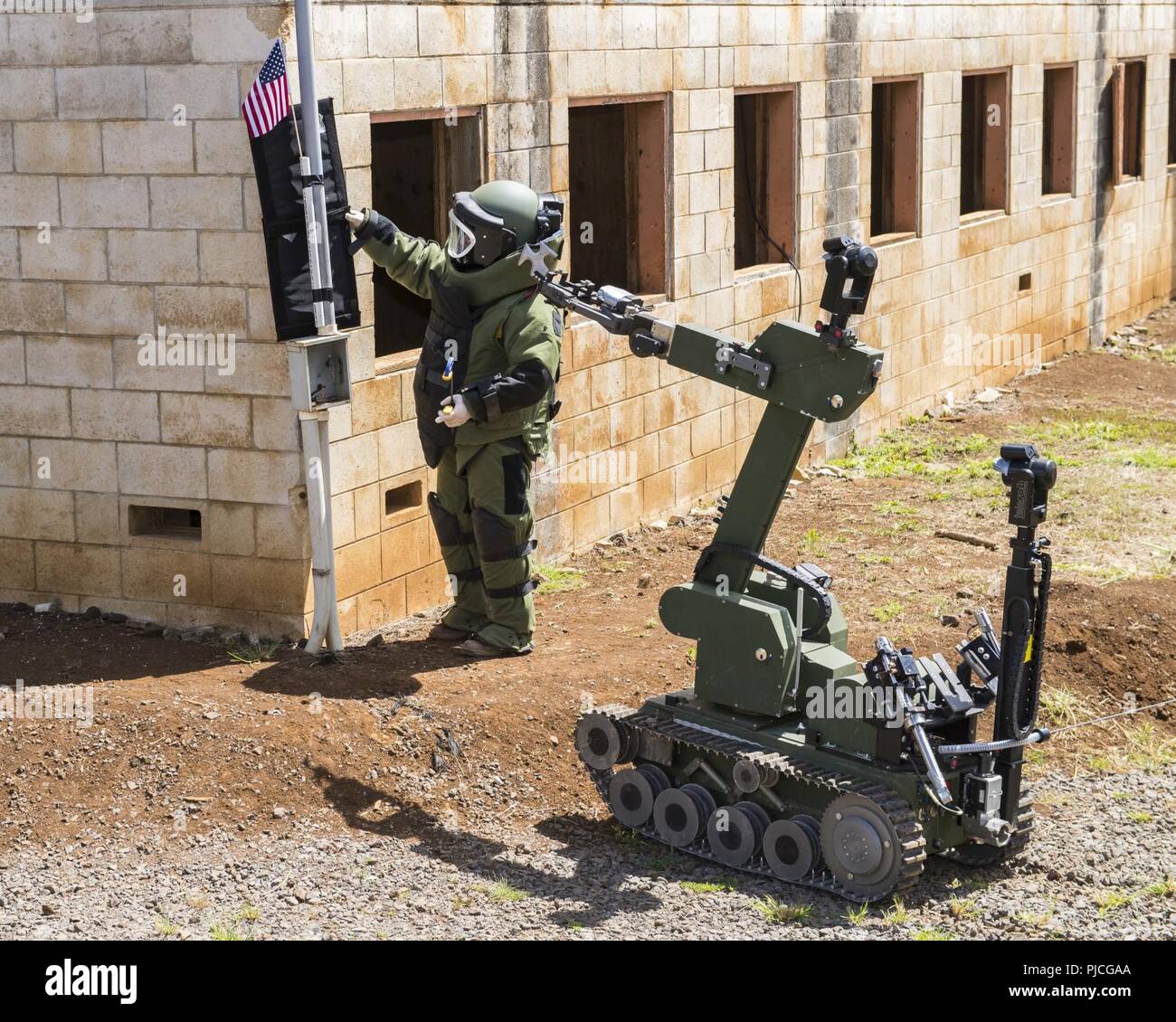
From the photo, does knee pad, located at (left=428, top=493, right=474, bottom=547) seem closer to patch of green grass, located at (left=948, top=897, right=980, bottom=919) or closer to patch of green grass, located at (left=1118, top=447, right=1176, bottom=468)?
patch of green grass, located at (left=948, top=897, right=980, bottom=919)

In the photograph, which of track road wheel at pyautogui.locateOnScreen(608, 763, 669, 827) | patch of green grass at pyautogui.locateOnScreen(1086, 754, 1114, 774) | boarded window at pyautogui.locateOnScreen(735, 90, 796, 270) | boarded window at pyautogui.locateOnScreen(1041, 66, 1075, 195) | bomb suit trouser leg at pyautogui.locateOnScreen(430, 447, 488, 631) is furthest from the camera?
boarded window at pyautogui.locateOnScreen(1041, 66, 1075, 195)

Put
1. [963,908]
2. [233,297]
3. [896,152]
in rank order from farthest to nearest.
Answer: [896,152], [233,297], [963,908]

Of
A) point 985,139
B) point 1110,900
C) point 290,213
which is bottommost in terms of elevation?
point 1110,900

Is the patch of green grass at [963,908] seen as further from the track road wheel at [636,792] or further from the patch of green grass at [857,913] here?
the track road wheel at [636,792]

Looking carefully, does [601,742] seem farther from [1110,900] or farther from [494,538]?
[1110,900]

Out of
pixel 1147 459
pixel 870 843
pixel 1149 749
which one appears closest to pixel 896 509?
pixel 1147 459

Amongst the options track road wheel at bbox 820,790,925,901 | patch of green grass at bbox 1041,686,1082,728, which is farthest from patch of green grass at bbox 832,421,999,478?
track road wheel at bbox 820,790,925,901

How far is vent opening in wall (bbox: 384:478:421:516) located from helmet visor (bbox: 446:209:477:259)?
5.03 ft

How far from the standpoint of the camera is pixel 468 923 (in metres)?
5.79

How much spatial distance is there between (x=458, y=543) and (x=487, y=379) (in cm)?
98

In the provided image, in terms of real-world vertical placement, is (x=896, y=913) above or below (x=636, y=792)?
below

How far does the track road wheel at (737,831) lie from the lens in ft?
20.3

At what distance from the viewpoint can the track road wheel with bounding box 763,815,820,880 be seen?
6.02 metres

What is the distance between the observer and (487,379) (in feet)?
25.0
